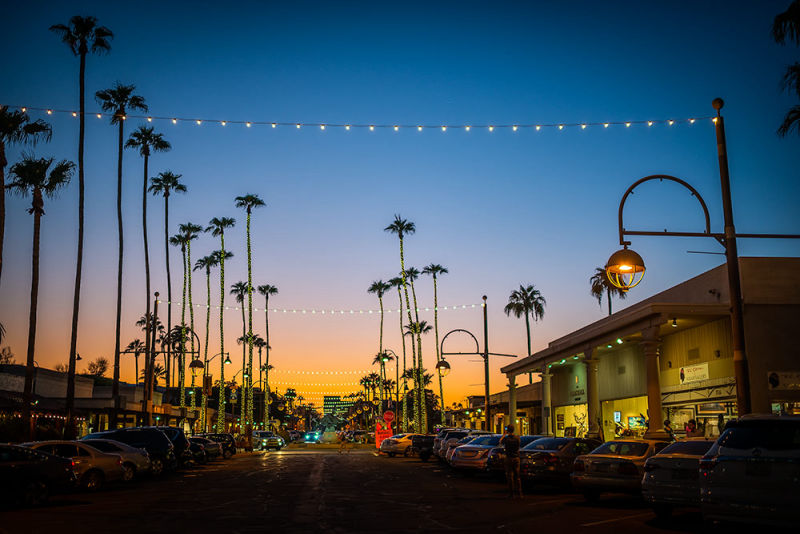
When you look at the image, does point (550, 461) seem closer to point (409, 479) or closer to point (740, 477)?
point (409, 479)

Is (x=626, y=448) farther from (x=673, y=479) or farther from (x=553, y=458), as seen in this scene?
(x=673, y=479)

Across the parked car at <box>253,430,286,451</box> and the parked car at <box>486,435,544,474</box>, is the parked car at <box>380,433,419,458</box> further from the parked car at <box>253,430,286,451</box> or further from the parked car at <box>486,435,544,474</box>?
the parked car at <box>486,435,544,474</box>

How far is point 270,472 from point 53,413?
958 inches

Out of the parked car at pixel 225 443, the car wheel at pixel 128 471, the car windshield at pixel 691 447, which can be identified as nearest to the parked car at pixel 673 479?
the car windshield at pixel 691 447

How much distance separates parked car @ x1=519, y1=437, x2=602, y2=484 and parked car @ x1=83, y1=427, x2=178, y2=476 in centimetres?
1375

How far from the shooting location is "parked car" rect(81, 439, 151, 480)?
79.8 ft

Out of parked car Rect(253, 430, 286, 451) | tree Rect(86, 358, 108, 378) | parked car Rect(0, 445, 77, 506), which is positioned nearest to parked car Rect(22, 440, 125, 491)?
parked car Rect(0, 445, 77, 506)

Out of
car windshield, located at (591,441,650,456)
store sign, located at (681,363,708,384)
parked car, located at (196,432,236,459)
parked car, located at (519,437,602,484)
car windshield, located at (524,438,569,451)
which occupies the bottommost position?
parked car, located at (196,432,236,459)

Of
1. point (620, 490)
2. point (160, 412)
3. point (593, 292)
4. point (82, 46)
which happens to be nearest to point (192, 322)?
point (160, 412)

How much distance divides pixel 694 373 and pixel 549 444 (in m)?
11.0

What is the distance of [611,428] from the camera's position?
4066 centimetres

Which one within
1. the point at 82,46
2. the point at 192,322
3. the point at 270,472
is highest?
the point at 82,46

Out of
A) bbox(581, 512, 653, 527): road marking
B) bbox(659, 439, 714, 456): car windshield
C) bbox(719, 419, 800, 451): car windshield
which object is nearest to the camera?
bbox(719, 419, 800, 451): car windshield

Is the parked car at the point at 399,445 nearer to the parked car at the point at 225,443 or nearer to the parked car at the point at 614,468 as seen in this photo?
the parked car at the point at 225,443
